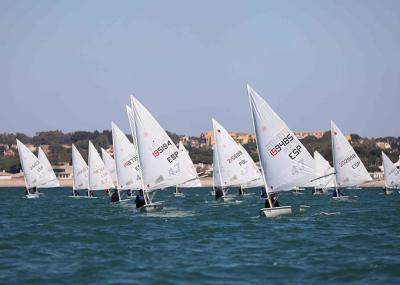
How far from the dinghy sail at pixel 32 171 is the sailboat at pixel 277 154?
4574 cm

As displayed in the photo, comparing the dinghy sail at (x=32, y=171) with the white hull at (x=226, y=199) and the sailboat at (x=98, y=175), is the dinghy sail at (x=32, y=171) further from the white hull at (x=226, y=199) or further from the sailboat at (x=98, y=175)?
the white hull at (x=226, y=199)

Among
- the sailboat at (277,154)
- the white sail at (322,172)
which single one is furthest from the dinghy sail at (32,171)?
the sailboat at (277,154)

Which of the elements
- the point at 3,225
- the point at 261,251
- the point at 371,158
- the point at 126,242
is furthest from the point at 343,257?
the point at 371,158

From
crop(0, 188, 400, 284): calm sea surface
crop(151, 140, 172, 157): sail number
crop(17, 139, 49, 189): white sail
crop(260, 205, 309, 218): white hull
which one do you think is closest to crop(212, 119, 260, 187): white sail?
crop(151, 140, 172, 157): sail number

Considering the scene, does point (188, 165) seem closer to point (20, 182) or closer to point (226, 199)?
point (226, 199)

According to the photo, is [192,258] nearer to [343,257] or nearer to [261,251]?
[261,251]

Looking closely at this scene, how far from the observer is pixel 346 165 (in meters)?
63.8

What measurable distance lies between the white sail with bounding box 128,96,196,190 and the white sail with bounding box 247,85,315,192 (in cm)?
736

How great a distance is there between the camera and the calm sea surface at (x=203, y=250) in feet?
75.3

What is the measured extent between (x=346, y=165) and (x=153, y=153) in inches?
895

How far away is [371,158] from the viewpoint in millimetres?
177250

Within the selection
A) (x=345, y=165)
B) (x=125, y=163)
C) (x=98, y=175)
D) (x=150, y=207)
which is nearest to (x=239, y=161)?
(x=345, y=165)

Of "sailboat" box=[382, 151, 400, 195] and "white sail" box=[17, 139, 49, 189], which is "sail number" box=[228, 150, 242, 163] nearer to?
"white sail" box=[17, 139, 49, 189]

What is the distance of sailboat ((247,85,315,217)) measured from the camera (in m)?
39.7
